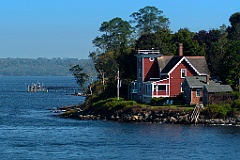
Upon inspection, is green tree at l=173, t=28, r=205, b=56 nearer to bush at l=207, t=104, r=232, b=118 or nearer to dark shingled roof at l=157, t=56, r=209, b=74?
dark shingled roof at l=157, t=56, r=209, b=74

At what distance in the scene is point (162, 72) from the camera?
295ft

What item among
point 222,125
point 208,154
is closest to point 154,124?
point 222,125

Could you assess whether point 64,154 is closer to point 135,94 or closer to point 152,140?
point 152,140

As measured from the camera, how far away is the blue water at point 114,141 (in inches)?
2173

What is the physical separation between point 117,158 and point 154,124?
2378cm

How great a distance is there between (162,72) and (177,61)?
223cm

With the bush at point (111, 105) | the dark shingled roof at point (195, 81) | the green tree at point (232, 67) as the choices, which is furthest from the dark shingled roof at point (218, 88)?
Answer: the bush at point (111, 105)

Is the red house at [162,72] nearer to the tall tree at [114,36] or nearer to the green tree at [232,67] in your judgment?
the green tree at [232,67]

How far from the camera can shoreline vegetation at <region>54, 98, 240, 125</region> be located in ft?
249

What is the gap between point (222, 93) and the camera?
3167 inches

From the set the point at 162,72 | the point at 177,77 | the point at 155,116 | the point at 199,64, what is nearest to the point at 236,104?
the point at 155,116

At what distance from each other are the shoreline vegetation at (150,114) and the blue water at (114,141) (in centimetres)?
220

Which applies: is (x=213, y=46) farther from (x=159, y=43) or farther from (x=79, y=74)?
(x=79, y=74)

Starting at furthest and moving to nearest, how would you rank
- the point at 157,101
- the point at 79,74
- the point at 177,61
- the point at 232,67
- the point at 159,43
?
the point at 79,74, the point at 159,43, the point at 177,61, the point at 232,67, the point at 157,101
